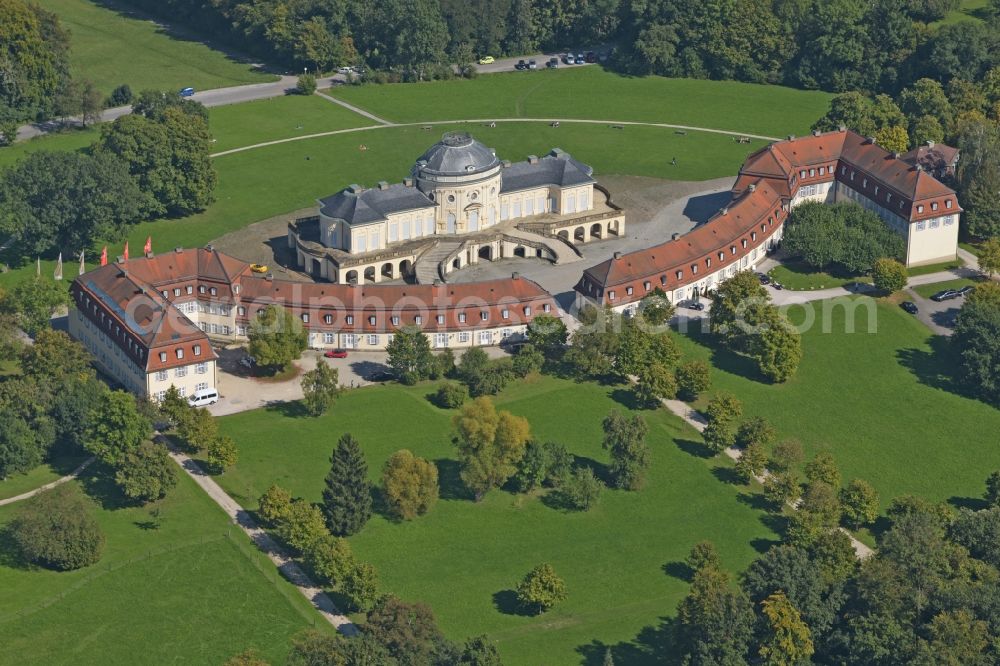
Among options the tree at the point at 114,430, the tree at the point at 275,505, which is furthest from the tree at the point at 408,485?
the tree at the point at 114,430

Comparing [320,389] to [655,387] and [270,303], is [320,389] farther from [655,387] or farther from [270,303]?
[655,387]

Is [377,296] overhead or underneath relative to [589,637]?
overhead

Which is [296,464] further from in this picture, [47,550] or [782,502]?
[782,502]

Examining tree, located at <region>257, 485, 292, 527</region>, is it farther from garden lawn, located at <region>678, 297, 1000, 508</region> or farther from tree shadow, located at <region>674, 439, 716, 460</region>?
garden lawn, located at <region>678, 297, 1000, 508</region>

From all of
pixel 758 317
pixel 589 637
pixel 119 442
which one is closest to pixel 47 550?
pixel 119 442

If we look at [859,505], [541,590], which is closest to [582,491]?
[541,590]

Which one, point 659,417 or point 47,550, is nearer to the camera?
point 47,550
